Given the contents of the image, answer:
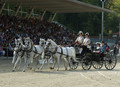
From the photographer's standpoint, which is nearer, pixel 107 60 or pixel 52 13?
pixel 107 60

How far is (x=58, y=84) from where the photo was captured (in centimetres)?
1095

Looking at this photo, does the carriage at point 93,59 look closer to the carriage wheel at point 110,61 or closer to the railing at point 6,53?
the carriage wheel at point 110,61

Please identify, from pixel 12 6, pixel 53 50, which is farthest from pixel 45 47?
pixel 12 6

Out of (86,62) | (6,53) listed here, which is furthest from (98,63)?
(6,53)

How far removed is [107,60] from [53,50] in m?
3.47

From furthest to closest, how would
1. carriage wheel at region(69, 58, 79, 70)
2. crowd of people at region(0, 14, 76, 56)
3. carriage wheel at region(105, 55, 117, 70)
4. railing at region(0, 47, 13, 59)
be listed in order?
1. crowd of people at region(0, 14, 76, 56)
2. railing at region(0, 47, 13, 59)
3. carriage wheel at region(105, 55, 117, 70)
4. carriage wheel at region(69, 58, 79, 70)

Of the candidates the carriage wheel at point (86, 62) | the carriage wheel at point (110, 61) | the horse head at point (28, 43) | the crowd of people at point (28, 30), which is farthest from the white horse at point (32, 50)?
the crowd of people at point (28, 30)

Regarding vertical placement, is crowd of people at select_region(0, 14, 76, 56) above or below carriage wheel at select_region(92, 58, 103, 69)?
above

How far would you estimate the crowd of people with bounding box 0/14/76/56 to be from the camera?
2652cm

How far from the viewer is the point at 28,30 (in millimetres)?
31484

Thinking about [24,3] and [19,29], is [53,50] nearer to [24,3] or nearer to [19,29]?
[19,29]

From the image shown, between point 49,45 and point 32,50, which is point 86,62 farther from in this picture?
point 32,50

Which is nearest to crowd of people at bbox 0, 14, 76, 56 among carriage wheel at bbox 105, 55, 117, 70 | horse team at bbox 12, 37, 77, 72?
horse team at bbox 12, 37, 77, 72

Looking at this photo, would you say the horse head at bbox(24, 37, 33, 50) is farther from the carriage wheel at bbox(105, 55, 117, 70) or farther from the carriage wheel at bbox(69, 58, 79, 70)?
the carriage wheel at bbox(105, 55, 117, 70)
